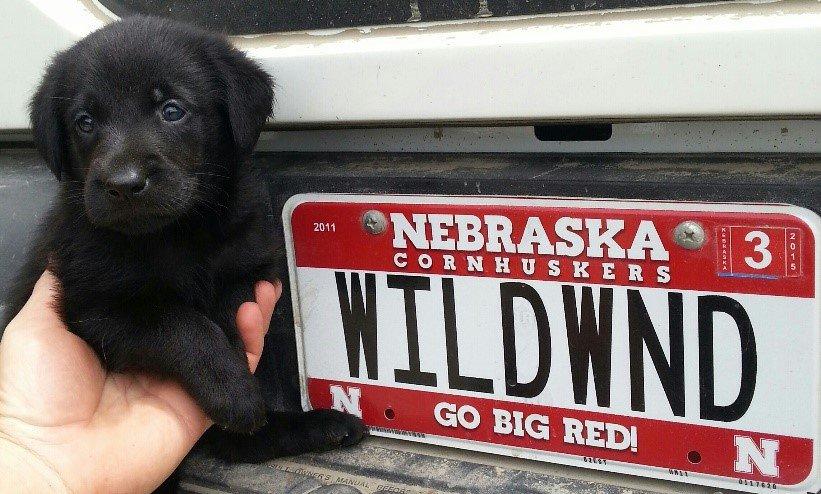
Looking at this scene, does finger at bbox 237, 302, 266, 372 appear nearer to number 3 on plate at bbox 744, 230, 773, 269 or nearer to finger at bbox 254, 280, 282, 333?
finger at bbox 254, 280, 282, 333

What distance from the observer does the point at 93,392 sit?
196cm

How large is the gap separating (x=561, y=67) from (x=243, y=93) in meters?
0.81

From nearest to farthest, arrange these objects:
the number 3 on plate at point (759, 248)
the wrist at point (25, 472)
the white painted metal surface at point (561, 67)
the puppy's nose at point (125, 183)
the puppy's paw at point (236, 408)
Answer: the white painted metal surface at point (561, 67)
the number 3 on plate at point (759, 248)
the wrist at point (25, 472)
the puppy's nose at point (125, 183)
the puppy's paw at point (236, 408)

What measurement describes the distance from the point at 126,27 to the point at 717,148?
1.39m

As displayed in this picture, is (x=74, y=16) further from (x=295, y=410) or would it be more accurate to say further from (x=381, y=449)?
(x=381, y=449)

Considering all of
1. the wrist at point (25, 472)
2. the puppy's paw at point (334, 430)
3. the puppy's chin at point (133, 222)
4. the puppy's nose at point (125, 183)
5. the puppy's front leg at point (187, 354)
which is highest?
the puppy's nose at point (125, 183)

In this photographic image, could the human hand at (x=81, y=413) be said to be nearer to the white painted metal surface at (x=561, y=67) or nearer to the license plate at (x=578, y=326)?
the license plate at (x=578, y=326)

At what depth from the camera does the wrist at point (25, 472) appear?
1.68 metres

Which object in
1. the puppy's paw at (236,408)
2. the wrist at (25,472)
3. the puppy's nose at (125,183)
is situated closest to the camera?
the wrist at (25,472)

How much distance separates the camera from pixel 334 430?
6.61 feet

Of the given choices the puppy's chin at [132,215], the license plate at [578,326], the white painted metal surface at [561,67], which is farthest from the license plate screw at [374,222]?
the puppy's chin at [132,215]

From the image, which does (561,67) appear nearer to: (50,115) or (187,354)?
(187,354)

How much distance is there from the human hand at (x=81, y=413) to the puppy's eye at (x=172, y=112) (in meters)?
0.46

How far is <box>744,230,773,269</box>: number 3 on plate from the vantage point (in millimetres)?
1475
